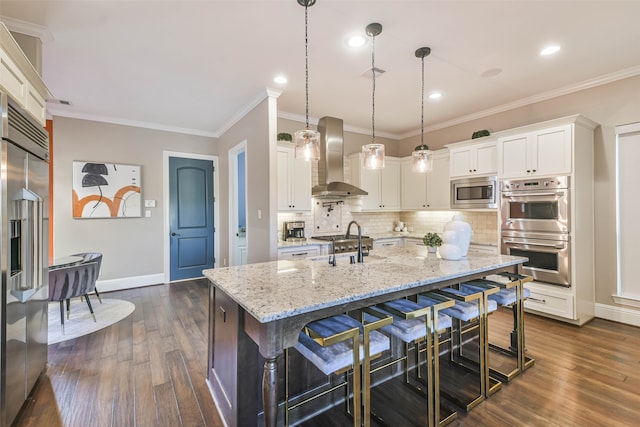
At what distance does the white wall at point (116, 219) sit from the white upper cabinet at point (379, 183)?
9.64ft

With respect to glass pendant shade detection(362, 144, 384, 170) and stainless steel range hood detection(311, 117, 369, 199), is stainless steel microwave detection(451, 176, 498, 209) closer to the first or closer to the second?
stainless steel range hood detection(311, 117, 369, 199)

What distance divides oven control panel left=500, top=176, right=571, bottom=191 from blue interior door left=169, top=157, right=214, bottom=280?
483 centimetres

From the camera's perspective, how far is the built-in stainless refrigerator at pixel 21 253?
1.61 m

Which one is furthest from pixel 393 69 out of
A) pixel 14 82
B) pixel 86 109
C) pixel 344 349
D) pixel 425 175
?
pixel 86 109

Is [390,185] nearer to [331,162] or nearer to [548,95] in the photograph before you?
[331,162]

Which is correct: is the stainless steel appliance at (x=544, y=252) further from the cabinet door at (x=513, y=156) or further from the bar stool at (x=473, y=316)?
the bar stool at (x=473, y=316)

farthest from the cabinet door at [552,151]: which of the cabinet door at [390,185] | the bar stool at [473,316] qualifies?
the cabinet door at [390,185]

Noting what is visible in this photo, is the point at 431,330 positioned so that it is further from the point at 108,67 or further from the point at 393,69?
the point at 108,67

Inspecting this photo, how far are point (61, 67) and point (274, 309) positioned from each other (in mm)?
3505

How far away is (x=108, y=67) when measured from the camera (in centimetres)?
299

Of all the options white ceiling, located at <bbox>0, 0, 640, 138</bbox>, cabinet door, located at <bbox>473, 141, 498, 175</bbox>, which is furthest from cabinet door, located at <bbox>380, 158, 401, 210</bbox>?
cabinet door, located at <bbox>473, 141, 498, 175</bbox>

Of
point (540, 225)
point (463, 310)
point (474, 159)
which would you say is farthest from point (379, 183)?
point (463, 310)

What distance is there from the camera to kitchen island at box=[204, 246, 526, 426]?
132 centimetres

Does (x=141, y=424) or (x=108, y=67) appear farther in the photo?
(x=108, y=67)
